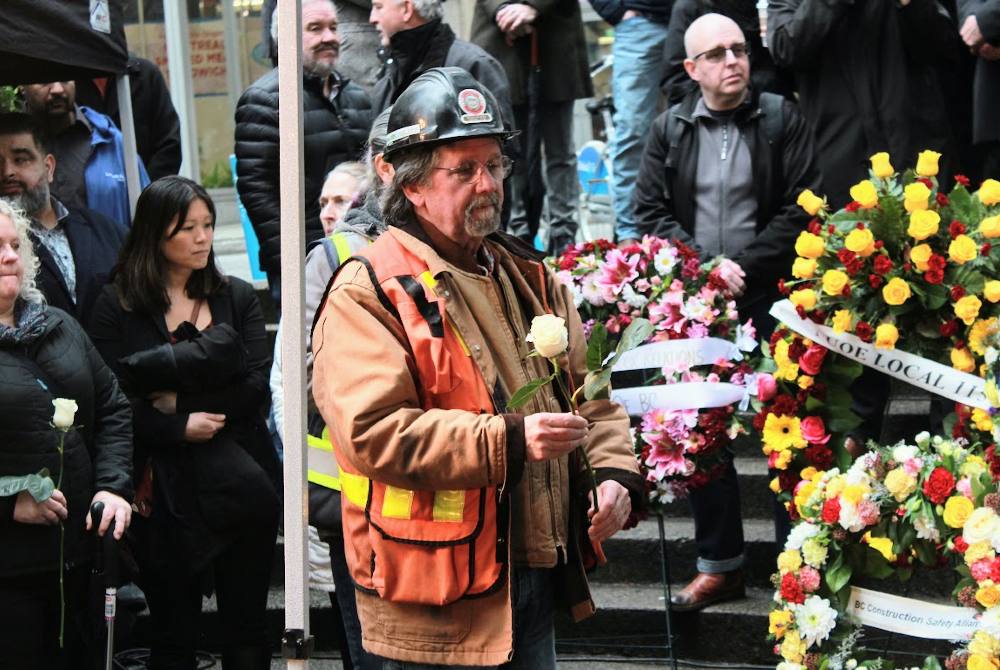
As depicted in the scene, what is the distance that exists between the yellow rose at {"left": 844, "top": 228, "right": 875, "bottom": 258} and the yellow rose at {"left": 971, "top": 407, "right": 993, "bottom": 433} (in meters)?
0.59

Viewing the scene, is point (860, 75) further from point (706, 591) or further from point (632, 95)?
point (706, 591)

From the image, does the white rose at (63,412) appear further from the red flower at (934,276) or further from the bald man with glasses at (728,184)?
the red flower at (934,276)

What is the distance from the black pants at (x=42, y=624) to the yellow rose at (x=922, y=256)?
9.23ft

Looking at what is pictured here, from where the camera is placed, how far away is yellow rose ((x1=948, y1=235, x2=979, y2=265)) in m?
4.58

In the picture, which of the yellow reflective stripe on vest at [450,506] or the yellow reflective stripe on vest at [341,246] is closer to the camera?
the yellow reflective stripe on vest at [450,506]

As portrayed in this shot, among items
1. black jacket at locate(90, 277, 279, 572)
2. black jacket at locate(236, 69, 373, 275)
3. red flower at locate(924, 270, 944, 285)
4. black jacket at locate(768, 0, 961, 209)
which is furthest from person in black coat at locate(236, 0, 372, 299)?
red flower at locate(924, 270, 944, 285)

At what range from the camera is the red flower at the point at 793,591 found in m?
4.44

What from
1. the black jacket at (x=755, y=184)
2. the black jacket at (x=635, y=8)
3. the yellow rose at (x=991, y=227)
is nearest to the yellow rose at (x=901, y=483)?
the yellow rose at (x=991, y=227)

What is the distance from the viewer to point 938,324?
471cm

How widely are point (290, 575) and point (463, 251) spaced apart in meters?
0.82

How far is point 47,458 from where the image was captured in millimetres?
4641

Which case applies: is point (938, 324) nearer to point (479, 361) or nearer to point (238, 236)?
point (479, 361)

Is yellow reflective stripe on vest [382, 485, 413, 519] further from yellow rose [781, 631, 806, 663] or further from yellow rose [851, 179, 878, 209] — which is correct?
yellow rose [851, 179, 878, 209]

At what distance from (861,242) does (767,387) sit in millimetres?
641
